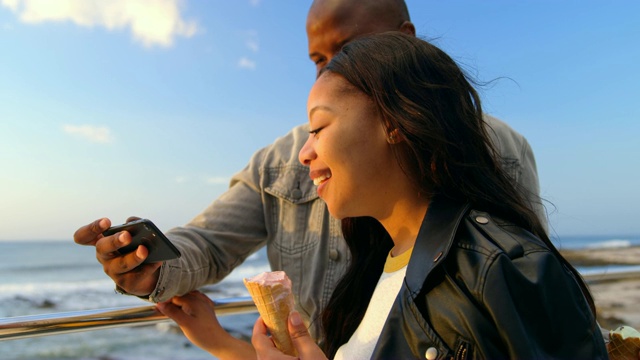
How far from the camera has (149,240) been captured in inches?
63.0

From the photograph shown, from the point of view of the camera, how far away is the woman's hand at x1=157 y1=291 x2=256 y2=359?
1.88 m

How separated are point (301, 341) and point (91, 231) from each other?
0.77 metres

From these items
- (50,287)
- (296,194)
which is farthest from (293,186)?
(50,287)

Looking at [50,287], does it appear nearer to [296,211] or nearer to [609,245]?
[296,211]

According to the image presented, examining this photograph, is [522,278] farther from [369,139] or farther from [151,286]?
[151,286]

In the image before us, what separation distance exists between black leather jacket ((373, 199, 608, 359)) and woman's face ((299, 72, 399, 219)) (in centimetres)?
24

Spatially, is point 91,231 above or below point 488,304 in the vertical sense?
above

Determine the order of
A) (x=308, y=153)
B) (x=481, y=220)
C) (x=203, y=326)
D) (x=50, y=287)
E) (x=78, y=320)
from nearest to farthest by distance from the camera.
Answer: (x=481, y=220), (x=308, y=153), (x=78, y=320), (x=203, y=326), (x=50, y=287)

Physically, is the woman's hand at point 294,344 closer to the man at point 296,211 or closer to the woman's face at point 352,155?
the woman's face at point 352,155

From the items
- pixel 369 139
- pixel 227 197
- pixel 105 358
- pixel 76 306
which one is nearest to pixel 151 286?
pixel 227 197

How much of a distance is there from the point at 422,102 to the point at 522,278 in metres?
0.52

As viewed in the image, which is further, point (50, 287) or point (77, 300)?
point (50, 287)

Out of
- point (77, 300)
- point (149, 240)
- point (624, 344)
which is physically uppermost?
point (149, 240)

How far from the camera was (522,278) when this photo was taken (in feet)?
3.47
